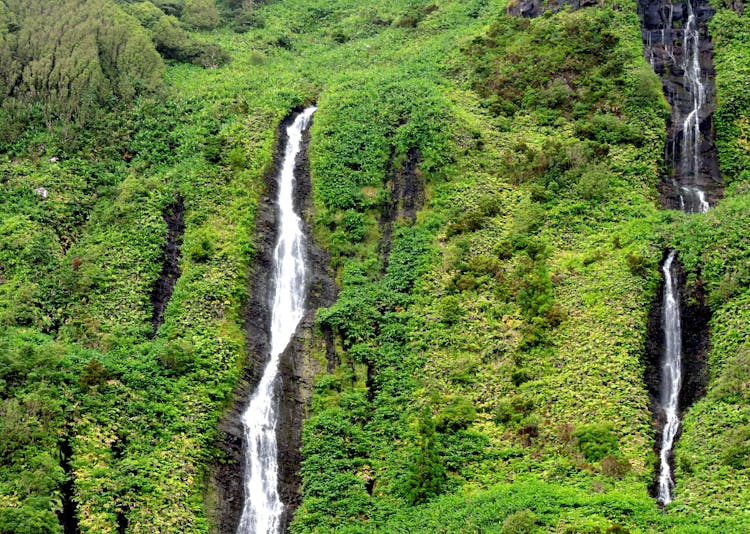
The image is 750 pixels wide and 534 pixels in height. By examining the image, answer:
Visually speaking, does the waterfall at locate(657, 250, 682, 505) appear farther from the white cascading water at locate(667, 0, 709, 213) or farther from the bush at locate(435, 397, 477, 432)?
the bush at locate(435, 397, 477, 432)

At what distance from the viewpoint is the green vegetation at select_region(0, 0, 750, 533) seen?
130ft

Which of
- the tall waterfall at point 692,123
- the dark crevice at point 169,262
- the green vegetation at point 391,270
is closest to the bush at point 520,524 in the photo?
the green vegetation at point 391,270

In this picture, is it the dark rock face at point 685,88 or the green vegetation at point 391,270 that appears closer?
the green vegetation at point 391,270

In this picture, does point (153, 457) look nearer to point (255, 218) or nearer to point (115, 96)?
point (255, 218)

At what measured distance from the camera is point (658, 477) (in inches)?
1527

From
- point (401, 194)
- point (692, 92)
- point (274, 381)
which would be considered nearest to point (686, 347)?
point (401, 194)

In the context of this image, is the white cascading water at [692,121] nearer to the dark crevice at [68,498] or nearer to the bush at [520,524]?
the bush at [520,524]

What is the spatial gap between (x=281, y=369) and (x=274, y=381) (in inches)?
37.7

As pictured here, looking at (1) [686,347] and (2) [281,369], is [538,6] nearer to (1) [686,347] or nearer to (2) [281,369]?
(1) [686,347]

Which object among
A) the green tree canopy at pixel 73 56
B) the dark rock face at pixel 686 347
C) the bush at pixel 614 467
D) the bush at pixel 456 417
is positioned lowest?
the bush at pixel 614 467

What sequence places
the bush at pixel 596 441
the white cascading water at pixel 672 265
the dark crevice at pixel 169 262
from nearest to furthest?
the bush at pixel 596 441 → the white cascading water at pixel 672 265 → the dark crevice at pixel 169 262

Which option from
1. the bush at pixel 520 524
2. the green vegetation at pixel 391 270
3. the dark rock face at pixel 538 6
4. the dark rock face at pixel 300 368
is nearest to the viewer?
the bush at pixel 520 524

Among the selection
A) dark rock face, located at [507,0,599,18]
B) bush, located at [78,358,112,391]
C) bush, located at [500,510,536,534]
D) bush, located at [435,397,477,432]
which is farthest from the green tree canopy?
bush, located at [500,510,536,534]

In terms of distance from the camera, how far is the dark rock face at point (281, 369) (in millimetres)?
42656
